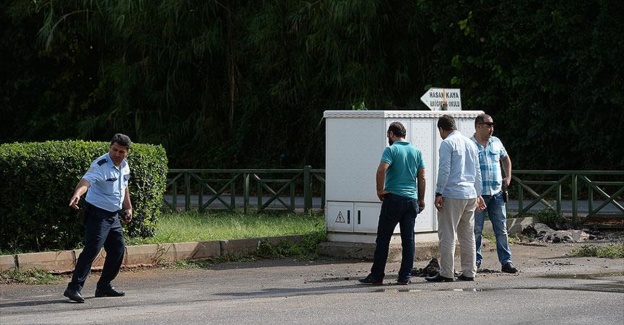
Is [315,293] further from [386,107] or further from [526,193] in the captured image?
[386,107]

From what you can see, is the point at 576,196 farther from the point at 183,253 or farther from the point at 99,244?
the point at 99,244

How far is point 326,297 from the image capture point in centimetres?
1142

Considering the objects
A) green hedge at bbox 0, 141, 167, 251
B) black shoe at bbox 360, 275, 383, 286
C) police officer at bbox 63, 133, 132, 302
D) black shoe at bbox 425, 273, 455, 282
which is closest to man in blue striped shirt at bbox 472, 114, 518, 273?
black shoe at bbox 425, 273, 455, 282

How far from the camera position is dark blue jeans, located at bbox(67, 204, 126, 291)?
11.4 meters

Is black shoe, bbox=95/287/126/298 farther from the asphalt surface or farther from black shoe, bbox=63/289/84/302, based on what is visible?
black shoe, bbox=63/289/84/302

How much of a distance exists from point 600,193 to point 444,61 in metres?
10.1

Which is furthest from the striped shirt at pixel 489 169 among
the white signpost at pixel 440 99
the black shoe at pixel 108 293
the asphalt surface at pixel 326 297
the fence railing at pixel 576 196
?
the fence railing at pixel 576 196

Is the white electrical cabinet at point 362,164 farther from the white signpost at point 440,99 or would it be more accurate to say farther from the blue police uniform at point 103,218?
the blue police uniform at point 103,218

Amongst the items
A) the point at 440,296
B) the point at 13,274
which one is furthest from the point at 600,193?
the point at 13,274

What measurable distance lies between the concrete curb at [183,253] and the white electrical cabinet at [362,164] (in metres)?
0.19

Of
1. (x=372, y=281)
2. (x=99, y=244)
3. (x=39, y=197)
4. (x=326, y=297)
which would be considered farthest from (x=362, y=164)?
(x=99, y=244)

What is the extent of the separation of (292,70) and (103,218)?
2009cm

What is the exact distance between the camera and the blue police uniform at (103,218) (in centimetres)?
1151

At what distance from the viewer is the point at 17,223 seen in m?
14.2
